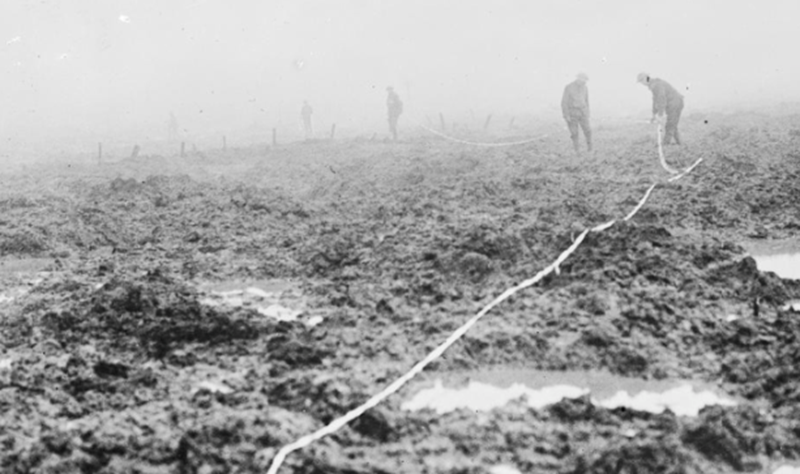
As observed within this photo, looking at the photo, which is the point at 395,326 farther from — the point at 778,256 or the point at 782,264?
the point at 778,256

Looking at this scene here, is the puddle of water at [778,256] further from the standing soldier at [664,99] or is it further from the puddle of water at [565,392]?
the standing soldier at [664,99]

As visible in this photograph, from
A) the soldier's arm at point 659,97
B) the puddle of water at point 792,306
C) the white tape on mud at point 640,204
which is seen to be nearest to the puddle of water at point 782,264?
the puddle of water at point 792,306

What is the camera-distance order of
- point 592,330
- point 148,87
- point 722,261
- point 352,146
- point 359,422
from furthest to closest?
point 148,87, point 352,146, point 722,261, point 592,330, point 359,422

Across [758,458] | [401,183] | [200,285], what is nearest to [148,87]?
[401,183]

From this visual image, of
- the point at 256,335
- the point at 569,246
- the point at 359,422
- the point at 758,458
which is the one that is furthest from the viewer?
the point at 569,246

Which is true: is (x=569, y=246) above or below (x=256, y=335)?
above

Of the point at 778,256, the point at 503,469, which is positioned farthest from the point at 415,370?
the point at 778,256

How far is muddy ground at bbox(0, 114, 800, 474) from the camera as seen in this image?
9.43 feet

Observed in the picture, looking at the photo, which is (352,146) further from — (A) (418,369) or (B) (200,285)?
(A) (418,369)

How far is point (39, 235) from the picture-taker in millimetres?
6809

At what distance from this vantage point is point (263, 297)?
4.98 meters

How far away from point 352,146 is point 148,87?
40589mm

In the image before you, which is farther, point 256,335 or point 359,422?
point 256,335

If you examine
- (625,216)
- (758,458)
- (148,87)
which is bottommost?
(758,458)
